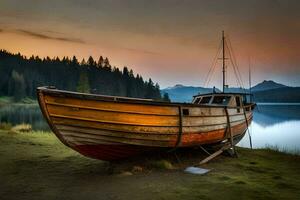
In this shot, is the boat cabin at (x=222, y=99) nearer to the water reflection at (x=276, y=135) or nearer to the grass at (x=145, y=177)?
the grass at (x=145, y=177)

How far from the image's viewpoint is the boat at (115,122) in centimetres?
911

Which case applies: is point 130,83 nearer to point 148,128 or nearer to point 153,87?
point 153,87

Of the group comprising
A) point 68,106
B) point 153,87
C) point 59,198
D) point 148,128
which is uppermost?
point 153,87

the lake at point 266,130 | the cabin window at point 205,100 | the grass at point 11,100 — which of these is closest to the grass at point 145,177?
the cabin window at point 205,100

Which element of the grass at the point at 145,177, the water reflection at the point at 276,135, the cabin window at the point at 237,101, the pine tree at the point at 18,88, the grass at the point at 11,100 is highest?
the pine tree at the point at 18,88

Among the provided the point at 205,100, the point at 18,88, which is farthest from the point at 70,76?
the point at 205,100

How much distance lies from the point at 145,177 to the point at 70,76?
136m

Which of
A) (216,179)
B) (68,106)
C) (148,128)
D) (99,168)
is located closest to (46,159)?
(99,168)

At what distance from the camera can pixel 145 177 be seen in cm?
918

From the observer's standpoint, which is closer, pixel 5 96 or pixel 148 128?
pixel 148 128

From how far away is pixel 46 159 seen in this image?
11.6 m

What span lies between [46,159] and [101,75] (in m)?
124

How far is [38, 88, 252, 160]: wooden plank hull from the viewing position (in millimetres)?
9109

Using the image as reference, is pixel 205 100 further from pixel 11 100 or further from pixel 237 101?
pixel 11 100
